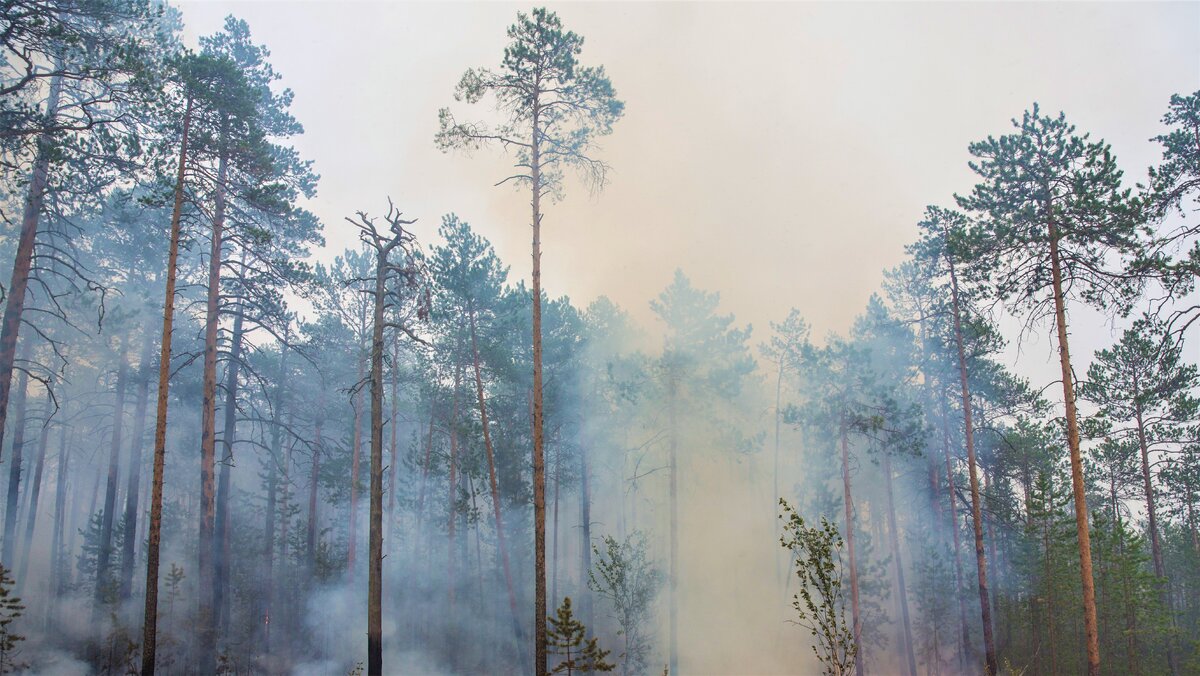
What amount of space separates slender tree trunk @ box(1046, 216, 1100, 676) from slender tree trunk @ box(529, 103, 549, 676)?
470 inches

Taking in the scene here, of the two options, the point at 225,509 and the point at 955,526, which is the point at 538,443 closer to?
the point at 225,509

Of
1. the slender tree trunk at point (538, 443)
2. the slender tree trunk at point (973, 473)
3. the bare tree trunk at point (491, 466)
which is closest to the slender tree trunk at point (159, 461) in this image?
the slender tree trunk at point (538, 443)

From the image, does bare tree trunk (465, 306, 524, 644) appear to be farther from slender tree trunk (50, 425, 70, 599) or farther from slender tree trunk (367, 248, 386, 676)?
slender tree trunk (50, 425, 70, 599)

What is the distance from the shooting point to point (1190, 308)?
1270cm

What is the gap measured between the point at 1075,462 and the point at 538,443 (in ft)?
40.5

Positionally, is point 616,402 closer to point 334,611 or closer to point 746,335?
point 746,335

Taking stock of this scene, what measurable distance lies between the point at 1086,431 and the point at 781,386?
64.4 ft

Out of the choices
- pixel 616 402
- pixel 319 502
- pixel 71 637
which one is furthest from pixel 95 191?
pixel 319 502

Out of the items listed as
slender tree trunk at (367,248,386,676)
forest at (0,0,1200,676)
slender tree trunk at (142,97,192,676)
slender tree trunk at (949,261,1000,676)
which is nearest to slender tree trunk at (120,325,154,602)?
forest at (0,0,1200,676)

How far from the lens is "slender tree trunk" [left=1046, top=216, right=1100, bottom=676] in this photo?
1446cm

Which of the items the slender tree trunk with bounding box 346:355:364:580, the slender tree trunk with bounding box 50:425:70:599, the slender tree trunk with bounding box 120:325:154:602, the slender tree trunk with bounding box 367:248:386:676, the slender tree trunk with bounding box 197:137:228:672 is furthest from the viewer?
the slender tree trunk with bounding box 50:425:70:599

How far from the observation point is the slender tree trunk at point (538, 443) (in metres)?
14.0

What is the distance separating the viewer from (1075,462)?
14891 millimetres

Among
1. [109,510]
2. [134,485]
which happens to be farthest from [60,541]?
[134,485]
